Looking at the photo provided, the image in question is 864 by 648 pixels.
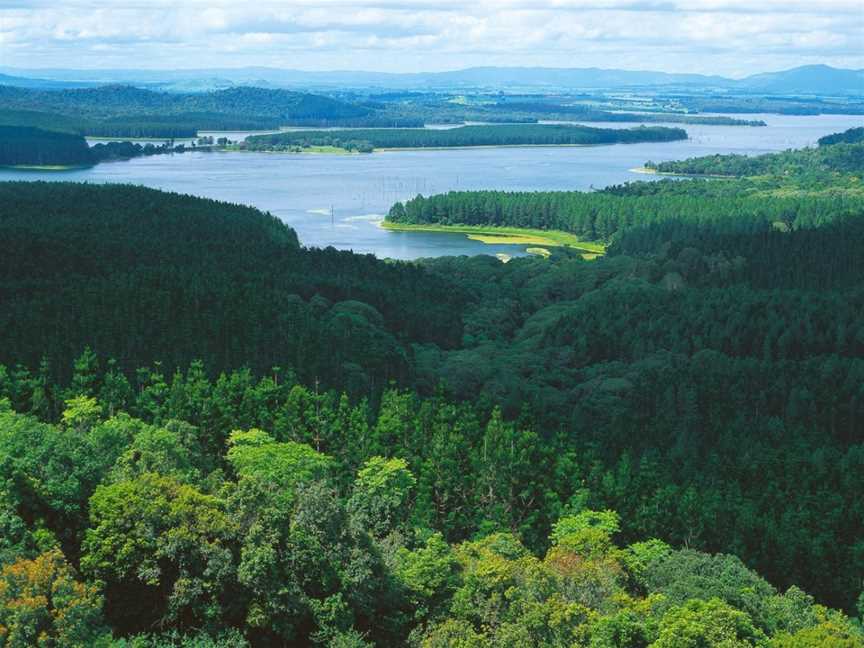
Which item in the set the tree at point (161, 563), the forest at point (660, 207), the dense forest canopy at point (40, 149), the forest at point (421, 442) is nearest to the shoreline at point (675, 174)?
the forest at point (660, 207)

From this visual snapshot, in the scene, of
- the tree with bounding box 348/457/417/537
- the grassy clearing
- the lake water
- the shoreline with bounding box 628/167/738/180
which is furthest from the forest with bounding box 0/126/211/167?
the tree with bounding box 348/457/417/537

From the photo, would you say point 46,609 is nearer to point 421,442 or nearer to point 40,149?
point 421,442

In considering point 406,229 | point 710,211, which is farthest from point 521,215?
point 710,211

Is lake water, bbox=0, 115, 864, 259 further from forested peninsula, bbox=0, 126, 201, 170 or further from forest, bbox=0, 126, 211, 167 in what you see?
forested peninsula, bbox=0, 126, 201, 170

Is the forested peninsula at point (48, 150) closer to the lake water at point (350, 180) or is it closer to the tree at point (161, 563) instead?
the lake water at point (350, 180)

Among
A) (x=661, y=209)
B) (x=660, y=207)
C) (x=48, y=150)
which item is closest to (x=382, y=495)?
(x=661, y=209)
